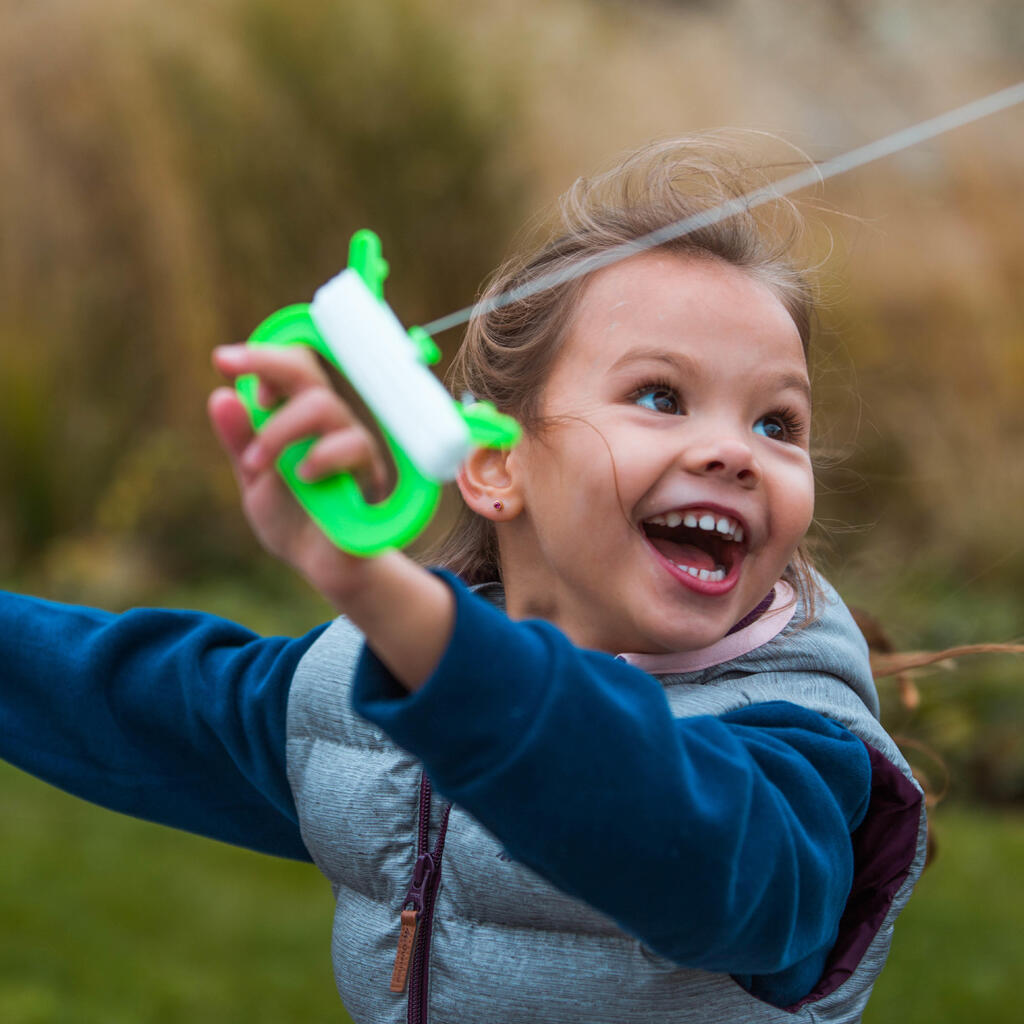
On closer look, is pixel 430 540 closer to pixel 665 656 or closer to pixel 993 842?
pixel 993 842

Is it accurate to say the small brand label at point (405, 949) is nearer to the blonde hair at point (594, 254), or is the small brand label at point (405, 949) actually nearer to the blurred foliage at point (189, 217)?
the blonde hair at point (594, 254)

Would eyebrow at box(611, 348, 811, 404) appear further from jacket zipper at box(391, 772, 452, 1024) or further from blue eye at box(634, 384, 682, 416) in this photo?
jacket zipper at box(391, 772, 452, 1024)

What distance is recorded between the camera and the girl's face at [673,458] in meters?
1.50

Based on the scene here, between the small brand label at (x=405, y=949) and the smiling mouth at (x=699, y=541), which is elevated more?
the smiling mouth at (x=699, y=541)

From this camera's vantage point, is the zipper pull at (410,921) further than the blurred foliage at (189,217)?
No

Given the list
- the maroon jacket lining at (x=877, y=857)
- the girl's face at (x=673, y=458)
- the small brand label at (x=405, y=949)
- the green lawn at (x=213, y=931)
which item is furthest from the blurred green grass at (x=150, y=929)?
the girl's face at (x=673, y=458)

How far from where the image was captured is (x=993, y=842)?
178 inches

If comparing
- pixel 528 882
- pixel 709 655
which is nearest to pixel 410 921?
pixel 528 882

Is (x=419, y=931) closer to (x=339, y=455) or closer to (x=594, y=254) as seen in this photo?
(x=339, y=455)

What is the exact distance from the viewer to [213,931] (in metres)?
3.97

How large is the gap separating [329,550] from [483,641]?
0.15 meters

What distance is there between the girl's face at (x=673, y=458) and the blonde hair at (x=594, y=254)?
0.21 feet

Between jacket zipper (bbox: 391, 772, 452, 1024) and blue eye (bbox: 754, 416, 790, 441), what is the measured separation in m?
0.59

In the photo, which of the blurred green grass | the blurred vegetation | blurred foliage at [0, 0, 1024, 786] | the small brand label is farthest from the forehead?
blurred foliage at [0, 0, 1024, 786]
